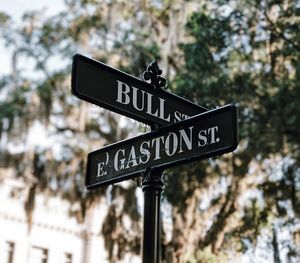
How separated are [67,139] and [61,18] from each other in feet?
11.8

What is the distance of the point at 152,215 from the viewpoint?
2.71 meters

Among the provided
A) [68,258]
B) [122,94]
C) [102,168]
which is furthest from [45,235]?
[122,94]

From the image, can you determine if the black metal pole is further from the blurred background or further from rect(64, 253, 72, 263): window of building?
rect(64, 253, 72, 263): window of building

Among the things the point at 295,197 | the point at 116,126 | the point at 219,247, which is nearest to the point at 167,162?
the point at 295,197

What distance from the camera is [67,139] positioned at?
16.8 meters

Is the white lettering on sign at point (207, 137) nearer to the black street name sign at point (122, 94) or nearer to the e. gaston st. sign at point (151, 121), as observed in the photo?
the e. gaston st. sign at point (151, 121)

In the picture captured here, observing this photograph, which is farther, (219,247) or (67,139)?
(67,139)

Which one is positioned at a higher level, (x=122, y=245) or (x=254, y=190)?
(x=254, y=190)

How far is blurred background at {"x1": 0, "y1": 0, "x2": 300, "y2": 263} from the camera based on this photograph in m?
12.4

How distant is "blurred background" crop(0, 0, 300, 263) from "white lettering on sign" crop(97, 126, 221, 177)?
8774mm

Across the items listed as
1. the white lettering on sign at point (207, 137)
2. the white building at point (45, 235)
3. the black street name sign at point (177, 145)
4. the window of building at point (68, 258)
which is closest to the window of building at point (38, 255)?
the white building at point (45, 235)

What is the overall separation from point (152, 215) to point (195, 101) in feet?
29.8

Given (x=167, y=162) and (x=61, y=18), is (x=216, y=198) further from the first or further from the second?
(x=167, y=162)

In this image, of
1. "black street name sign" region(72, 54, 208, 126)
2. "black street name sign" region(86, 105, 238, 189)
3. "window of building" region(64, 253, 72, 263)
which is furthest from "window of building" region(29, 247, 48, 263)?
"black street name sign" region(72, 54, 208, 126)
